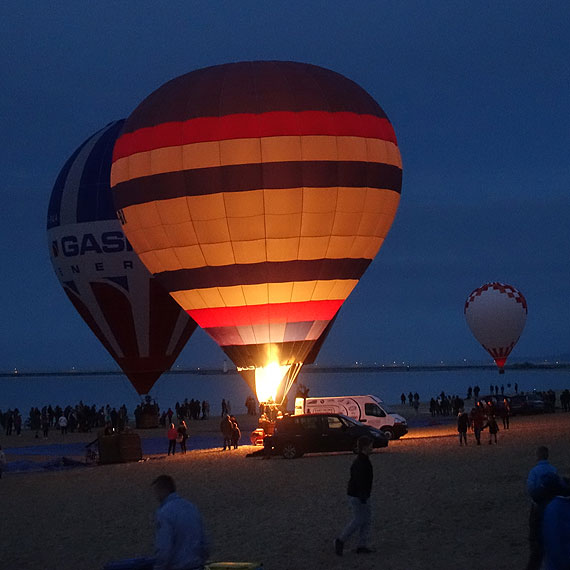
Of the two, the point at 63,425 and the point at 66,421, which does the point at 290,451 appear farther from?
the point at 66,421

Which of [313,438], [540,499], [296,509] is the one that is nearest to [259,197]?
[313,438]

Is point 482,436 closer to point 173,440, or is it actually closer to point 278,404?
point 278,404

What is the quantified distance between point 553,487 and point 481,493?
11000mm

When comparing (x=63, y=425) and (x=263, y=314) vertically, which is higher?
(x=263, y=314)

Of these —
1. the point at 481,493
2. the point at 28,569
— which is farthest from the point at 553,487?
the point at 481,493

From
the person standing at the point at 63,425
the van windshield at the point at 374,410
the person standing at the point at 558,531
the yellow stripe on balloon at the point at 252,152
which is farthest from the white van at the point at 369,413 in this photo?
the person standing at the point at 558,531

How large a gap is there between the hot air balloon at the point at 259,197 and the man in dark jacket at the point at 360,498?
18530 mm

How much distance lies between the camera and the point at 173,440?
109ft

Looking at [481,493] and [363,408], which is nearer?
[481,493]

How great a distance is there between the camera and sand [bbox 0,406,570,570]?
14758 millimetres

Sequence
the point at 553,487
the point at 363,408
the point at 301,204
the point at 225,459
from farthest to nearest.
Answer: the point at 363,408
the point at 301,204
the point at 225,459
the point at 553,487

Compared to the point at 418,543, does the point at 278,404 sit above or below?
above

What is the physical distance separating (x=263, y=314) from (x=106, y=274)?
1553cm

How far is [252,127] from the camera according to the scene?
107 ft
